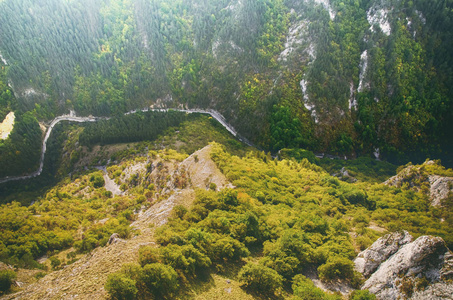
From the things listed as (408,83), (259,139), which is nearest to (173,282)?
(259,139)

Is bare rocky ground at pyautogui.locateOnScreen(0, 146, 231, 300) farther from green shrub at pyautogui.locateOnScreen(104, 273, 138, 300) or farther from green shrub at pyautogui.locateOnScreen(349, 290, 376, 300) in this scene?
green shrub at pyautogui.locateOnScreen(349, 290, 376, 300)

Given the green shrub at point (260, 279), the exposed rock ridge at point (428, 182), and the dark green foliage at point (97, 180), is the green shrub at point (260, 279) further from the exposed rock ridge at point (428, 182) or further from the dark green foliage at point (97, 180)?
the dark green foliage at point (97, 180)

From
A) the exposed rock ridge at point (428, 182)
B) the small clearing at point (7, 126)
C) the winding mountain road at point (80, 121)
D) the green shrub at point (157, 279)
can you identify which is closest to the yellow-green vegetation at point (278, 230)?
the green shrub at point (157, 279)

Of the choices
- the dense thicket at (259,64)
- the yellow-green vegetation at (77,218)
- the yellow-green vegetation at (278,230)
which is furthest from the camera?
the dense thicket at (259,64)

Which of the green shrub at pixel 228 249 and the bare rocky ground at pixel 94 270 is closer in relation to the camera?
the bare rocky ground at pixel 94 270

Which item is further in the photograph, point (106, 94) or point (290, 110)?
point (106, 94)

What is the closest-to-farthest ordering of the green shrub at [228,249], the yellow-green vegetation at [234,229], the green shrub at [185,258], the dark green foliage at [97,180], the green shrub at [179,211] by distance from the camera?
the green shrub at [185,258]
the yellow-green vegetation at [234,229]
the green shrub at [228,249]
the green shrub at [179,211]
the dark green foliage at [97,180]

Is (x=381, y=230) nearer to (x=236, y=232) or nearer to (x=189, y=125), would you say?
(x=236, y=232)

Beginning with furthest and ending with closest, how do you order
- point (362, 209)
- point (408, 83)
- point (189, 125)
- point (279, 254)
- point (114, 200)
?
point (189, 125), point (408, 83), point (114, 200), point (362, 209), point (279, 254)
